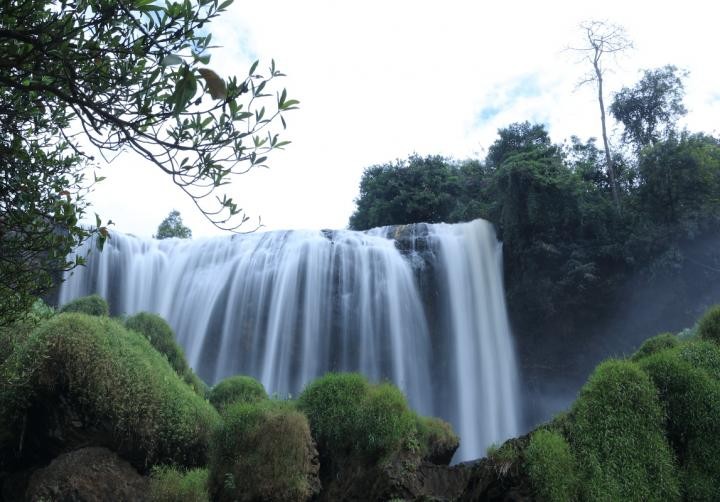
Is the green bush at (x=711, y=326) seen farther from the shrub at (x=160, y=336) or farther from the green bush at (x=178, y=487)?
the shrub at (x=160, y=336)

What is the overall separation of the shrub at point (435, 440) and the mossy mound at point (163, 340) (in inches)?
178

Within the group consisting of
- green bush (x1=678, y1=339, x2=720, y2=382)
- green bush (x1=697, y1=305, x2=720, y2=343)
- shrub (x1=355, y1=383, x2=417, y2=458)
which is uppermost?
green bush (x1=697, y1=305, x2=720, y2=343)

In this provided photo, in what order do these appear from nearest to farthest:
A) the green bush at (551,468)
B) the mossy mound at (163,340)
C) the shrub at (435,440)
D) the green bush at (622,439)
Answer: the green bush at (551,468), the green bush at (622,439), the shrub at (435,440), the mossy mound at (163,340)

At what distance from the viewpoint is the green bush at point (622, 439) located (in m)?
5.09

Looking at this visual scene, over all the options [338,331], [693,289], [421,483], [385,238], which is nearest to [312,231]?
[385,238]

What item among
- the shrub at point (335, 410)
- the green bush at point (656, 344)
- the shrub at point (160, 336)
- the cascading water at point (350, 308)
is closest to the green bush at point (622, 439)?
the green bush at point (656, 344)

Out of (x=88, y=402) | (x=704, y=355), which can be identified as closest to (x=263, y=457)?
(x=88, y=402)

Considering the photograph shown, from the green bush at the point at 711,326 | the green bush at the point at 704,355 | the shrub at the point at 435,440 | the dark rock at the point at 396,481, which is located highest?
the green bush at the point at 711,326

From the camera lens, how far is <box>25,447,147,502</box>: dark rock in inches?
235

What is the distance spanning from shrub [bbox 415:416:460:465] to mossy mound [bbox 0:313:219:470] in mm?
2685

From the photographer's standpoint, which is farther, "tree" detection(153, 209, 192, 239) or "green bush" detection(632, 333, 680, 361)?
"tree" detection(153, 209, 192, 239)

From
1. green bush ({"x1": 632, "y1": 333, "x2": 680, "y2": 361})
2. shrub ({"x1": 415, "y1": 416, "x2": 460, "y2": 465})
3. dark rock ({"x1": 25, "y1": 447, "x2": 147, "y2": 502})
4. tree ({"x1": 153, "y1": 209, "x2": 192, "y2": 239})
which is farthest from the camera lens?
tree ({"x1": 153, "y1": 209, "x2": 192, "y2": 239})

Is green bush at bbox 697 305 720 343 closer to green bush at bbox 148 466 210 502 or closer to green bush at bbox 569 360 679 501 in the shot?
green bush at bbox 569 360 679 501

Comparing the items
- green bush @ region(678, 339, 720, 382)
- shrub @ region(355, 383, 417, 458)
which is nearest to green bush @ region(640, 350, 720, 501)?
green bush @ region(678, 339, 720, 382)
